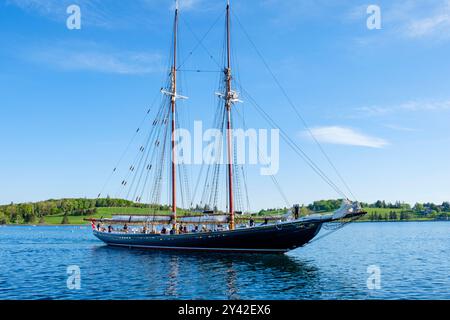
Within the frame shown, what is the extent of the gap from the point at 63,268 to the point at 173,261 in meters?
14.1

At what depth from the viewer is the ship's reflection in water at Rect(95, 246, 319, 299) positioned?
3262cm

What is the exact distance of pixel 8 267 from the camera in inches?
2015

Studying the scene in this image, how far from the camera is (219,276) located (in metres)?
40.1

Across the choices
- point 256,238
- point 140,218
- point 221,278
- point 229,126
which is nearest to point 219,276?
point 221,278

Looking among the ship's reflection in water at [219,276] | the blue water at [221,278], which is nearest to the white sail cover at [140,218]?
the ship's reflection in water at [219,276]

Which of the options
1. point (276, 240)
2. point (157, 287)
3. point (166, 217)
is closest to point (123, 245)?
point (166, 217)

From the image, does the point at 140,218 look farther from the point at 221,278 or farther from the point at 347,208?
the point at 347,208

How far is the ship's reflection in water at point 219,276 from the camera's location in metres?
32.6

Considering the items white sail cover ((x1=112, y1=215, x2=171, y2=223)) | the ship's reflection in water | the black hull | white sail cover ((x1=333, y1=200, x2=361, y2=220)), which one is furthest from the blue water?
white sail cover ((x1=112, y1=215, x2=171, y2=223))

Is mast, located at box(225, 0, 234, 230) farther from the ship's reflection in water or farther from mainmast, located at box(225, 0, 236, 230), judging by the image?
the ship's reflection in water

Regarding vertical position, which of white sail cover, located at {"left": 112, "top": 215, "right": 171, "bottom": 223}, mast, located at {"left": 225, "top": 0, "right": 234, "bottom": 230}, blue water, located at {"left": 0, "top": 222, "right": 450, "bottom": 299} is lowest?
blue water, located at {"left": 0, "top": 222, "right": 450, "bottom": 299}

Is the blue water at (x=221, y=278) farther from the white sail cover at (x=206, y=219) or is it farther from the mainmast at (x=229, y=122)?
the mainmast at (x=229, y=122)

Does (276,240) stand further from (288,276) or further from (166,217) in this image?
(166,217)

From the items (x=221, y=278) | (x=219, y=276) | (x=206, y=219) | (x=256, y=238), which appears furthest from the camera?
(x=206, y=219)
